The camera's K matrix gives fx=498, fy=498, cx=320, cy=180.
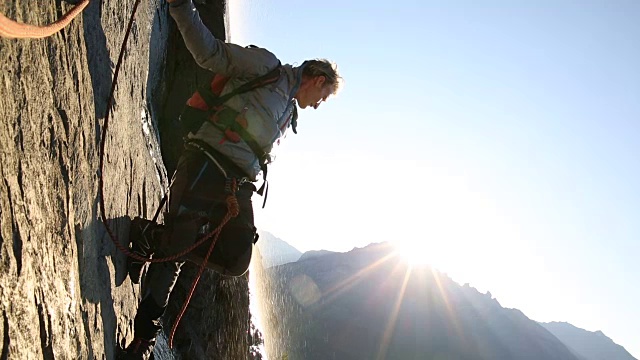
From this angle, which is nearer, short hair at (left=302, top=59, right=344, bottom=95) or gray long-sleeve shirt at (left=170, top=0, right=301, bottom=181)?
gray long-sleeve shirt at (left=170, top=0, right=301, bottom=181)

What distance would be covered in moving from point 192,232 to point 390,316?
11309 centimetres

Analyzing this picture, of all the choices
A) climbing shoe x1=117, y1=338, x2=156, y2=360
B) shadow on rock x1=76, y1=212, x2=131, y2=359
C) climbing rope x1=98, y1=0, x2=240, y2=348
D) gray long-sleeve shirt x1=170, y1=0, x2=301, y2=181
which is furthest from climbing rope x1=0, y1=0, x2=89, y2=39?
climbing shoe x1=117, y1=338, x2=156, y2=360

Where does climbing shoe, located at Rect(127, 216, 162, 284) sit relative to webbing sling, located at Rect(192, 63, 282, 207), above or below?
below

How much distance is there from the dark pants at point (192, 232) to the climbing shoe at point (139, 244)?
18cm

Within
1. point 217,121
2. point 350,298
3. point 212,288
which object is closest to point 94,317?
point 217,121

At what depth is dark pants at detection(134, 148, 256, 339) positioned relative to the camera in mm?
5148

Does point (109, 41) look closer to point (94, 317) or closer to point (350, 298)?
point (94, 317)

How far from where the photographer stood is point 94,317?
13.5 feet

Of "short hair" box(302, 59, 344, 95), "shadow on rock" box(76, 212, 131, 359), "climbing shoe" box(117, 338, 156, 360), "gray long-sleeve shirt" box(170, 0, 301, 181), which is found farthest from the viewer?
"short hair" box(302, 59, 344, 95)

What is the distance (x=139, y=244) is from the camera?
5.49m

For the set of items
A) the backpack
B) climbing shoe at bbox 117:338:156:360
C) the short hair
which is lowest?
climbing shoe at bbox 117:338:156:360

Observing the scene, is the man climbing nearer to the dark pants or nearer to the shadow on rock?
the dark pants

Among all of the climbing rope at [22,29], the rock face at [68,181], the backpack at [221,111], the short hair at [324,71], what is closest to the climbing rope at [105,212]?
the rock face at [68,181]

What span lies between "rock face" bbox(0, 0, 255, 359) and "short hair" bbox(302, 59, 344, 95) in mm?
2048
